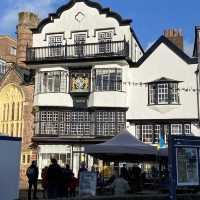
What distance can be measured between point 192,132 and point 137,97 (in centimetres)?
507

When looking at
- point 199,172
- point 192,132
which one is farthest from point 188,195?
point 192,132

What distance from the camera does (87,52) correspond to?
125ft

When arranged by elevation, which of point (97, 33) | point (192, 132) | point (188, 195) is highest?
point (97, 33)

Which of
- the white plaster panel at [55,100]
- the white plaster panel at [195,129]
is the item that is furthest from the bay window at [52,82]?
the white plaster panel at [195,129]

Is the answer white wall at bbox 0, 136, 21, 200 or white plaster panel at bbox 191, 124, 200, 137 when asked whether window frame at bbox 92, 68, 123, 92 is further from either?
white wall at bbox 0, 136, 21, 200

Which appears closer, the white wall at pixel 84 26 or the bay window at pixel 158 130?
the bay window at pixel 158 130

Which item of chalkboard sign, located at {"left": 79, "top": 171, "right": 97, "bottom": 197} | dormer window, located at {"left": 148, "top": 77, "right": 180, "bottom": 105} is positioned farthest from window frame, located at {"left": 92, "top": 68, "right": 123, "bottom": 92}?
chalkboard sign, located at {"left": 79, "top": 171, "right": 97, "bottom": 197}

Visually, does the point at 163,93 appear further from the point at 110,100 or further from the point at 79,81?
the point at 79,81

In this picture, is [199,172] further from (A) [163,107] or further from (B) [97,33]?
(B) [97,33]

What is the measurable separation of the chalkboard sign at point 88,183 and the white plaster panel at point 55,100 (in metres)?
19.8

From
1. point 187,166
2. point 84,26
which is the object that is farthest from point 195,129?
point 187,166

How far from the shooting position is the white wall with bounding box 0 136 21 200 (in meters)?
14.2

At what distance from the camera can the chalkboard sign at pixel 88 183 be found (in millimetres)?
17827

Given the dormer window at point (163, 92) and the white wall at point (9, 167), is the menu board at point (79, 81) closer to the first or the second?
the dormer window at point (163, 92)
